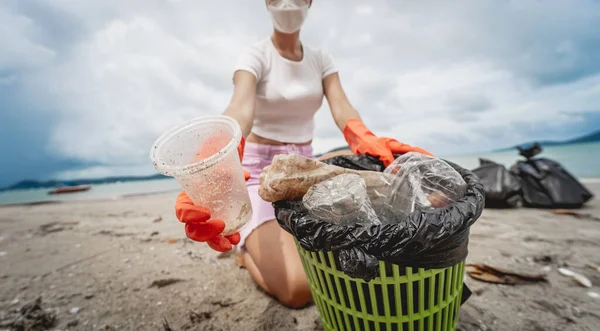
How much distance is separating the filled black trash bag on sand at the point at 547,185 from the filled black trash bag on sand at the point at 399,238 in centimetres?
326

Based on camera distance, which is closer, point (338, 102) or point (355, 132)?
point (355, 132)

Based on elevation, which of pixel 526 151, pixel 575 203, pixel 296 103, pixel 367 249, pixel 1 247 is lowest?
pixel 575 203

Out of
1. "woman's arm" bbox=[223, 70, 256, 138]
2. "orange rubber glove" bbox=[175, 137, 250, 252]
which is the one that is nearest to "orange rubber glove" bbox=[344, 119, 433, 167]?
"woman's arm" bbox=[223, 70, 256, 138]

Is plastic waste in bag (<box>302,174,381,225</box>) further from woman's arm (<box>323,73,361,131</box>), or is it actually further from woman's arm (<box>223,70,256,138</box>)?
woman's arm (<box>323,73,361,131</box>)

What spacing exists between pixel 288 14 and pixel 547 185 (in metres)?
3.54

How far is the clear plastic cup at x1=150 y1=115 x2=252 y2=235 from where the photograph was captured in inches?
33.7

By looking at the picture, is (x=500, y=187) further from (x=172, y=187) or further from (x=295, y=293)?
(x=172, y=187)

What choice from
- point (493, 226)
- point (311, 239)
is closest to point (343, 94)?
point (311, 239)

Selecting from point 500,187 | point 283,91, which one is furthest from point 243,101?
point 500,187

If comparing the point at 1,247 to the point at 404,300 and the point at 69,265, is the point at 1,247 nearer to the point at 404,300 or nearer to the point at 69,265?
the point at 69,265

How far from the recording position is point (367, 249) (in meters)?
0.70

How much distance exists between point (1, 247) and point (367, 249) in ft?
11.9

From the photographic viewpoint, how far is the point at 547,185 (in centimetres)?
306

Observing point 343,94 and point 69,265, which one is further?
point 343,94
